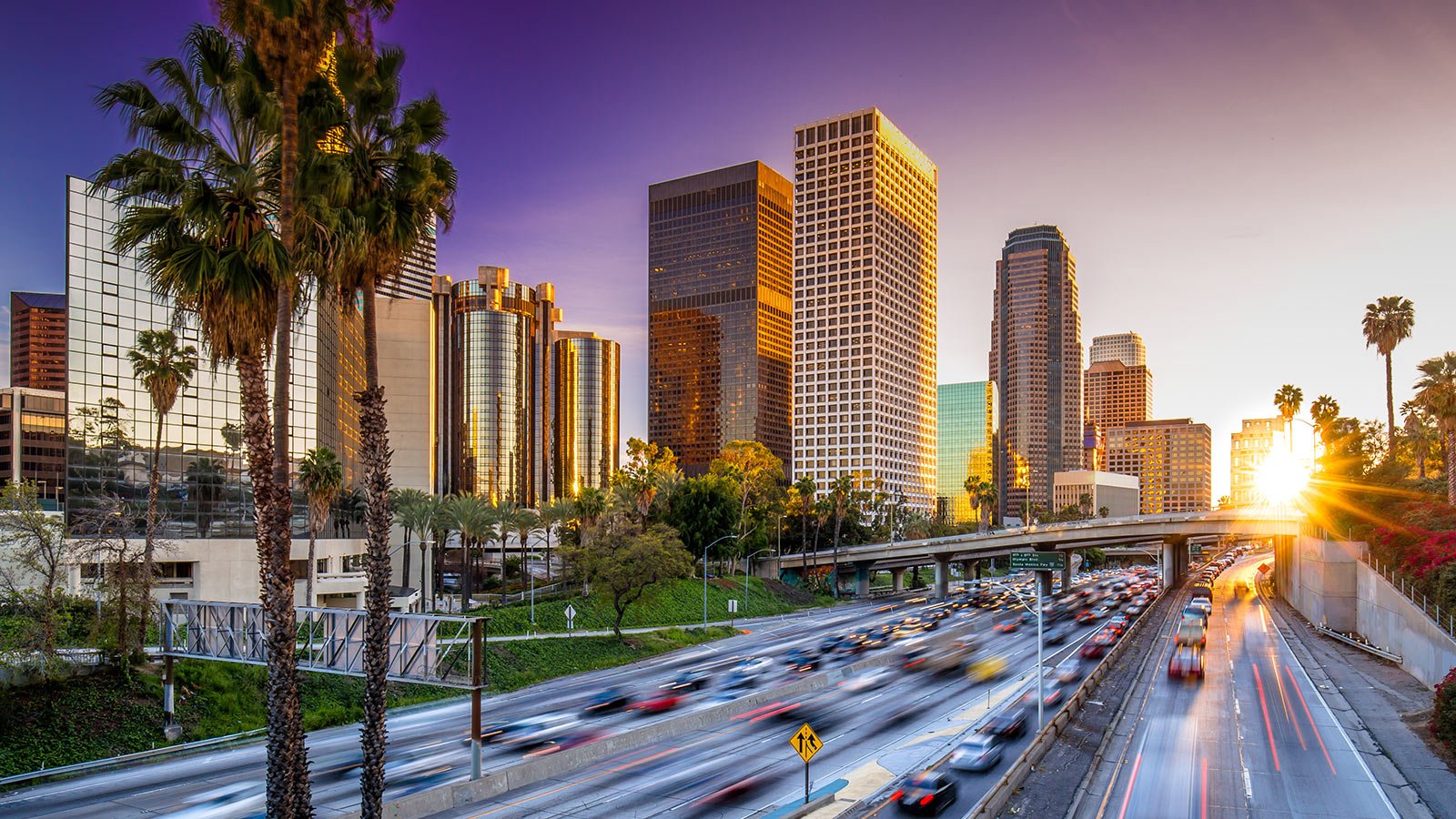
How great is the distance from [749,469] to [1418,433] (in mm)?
82876

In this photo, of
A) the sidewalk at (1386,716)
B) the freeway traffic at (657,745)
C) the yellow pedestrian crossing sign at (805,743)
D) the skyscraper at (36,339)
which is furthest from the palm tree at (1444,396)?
the skyscraper at (36,339)

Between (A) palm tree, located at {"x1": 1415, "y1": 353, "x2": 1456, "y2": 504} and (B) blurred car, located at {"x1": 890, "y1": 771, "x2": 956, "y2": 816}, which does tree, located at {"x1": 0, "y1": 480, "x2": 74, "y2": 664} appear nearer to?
(B) blurred car, located at {"x1": 890, "y1": 771, "x2": 956, "y2": 816}

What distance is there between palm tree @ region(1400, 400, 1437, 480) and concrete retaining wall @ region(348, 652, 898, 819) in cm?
9410

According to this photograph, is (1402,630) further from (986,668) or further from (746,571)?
→ (746,571)

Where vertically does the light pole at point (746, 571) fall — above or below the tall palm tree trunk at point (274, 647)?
below

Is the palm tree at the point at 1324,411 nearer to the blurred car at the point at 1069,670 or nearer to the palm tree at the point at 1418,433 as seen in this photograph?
the palm tree at the point at 1418,433

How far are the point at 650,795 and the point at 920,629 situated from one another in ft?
174

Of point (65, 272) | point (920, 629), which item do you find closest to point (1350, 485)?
point (920, 629)

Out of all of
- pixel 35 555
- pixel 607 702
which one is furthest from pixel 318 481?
pixel 607 702

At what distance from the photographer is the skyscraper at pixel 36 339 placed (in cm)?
10294

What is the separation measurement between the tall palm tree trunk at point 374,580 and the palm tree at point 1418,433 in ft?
378

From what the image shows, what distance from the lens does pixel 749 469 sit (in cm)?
11619

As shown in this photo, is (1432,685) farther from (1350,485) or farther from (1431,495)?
(1350,485)

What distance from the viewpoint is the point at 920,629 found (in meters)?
77.2
